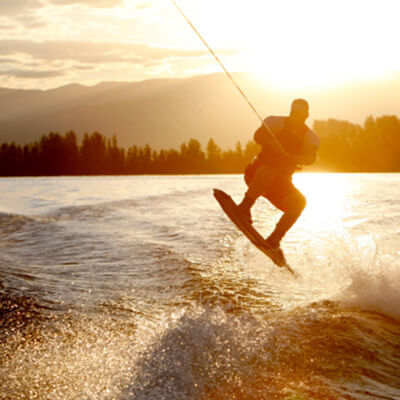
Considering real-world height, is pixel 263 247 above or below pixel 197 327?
above

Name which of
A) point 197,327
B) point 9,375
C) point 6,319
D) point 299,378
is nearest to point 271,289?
point 197,327

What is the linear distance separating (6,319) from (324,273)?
5939 mm

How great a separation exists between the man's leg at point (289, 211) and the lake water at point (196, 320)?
0.82 metres

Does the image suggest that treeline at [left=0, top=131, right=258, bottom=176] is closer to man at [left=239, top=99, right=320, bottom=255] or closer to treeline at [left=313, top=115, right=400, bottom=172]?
treeline at [left=313, top=115, right=400, bottom=172]

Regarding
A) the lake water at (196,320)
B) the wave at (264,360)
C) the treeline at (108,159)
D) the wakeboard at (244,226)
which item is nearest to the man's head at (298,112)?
the wakeboard at (244,226)

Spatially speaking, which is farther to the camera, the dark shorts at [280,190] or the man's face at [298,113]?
the dark shorts at [280,190]

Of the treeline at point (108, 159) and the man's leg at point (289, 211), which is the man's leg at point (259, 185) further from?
the treeline at point (108, 159)

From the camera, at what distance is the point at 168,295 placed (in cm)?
845

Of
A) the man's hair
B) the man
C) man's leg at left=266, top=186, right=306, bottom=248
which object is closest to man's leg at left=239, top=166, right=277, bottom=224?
the man

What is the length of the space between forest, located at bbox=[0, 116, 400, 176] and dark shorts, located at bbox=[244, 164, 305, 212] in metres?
131

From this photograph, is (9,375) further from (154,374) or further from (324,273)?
(324,273)

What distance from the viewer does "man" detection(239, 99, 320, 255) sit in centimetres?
884

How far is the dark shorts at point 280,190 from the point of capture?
9.12m

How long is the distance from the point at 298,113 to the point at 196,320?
12.1ft
